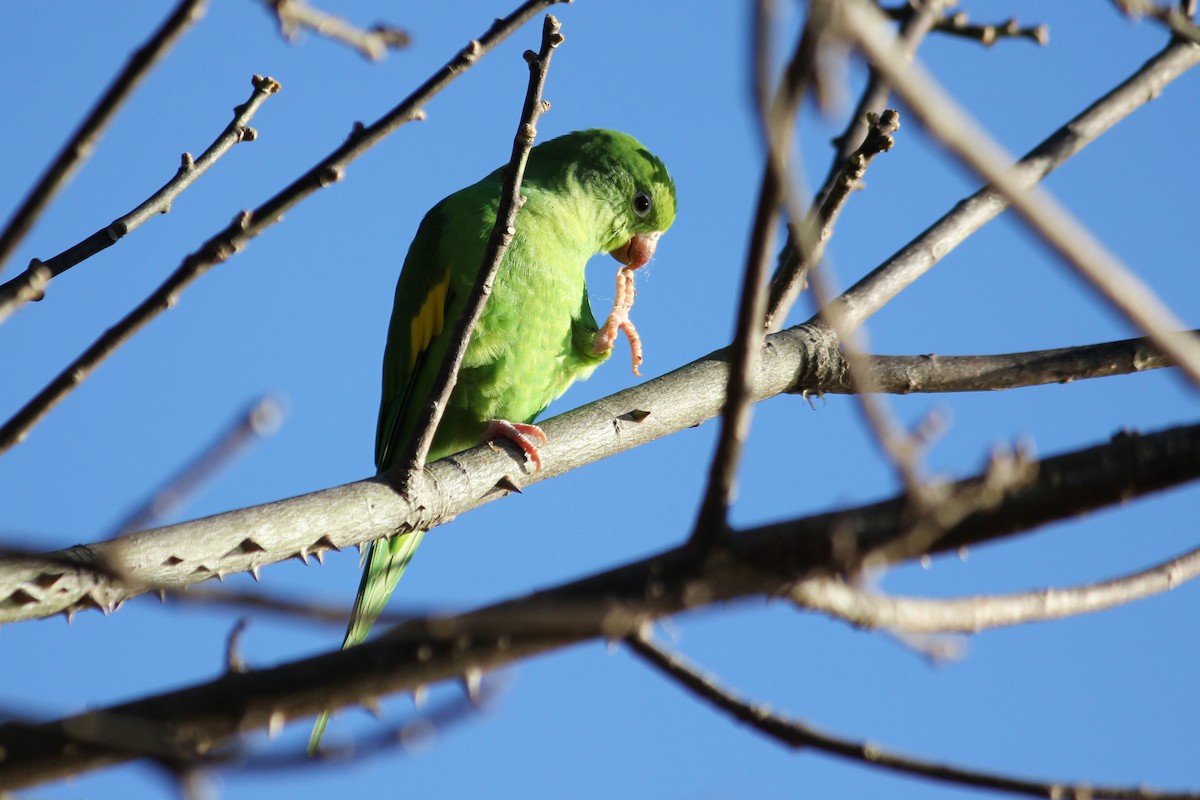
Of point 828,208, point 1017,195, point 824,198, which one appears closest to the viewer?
point 1017,195

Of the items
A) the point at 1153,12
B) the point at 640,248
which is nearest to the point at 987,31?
the point at 1153,12

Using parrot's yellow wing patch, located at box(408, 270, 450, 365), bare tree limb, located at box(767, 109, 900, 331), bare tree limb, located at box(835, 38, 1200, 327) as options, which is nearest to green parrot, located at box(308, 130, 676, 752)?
parrot's yellow wing patch, located at box(408, 270, 450, 365)

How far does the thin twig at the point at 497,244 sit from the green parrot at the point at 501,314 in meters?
0.94

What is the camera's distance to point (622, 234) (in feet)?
17.0

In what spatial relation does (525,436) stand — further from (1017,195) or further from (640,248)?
(1017,195)

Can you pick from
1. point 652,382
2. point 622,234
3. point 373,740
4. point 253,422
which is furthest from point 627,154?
point 373,740

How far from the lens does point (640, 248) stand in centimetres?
523

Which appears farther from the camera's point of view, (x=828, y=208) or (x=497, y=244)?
(x=828, y=208)

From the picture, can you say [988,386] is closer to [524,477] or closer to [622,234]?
[524,477]

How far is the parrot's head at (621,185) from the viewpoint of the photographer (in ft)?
16.4

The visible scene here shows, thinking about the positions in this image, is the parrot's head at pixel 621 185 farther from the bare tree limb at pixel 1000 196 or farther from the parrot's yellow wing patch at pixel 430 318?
the bare tree limb at pixel 1000 196

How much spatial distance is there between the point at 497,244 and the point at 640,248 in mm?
2861

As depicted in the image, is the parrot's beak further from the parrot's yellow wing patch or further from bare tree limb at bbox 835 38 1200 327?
bare tree limb at bbox 835 38 1200 327

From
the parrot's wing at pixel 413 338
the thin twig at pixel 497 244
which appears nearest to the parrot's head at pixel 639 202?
the parrot's wing at pixel 413 338
